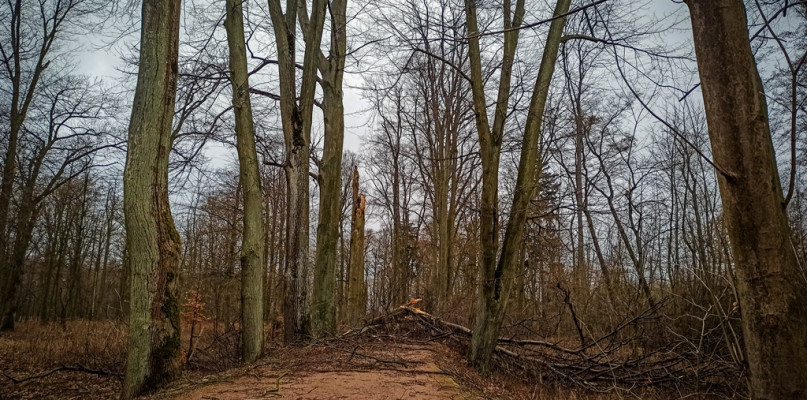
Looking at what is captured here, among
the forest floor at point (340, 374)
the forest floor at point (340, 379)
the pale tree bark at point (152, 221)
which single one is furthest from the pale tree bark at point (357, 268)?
the pale tree bark at point (152, 221)

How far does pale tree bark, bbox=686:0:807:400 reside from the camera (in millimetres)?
1760

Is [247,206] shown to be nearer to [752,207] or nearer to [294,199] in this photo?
[294,199]

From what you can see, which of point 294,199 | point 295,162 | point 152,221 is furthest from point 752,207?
point 295,162

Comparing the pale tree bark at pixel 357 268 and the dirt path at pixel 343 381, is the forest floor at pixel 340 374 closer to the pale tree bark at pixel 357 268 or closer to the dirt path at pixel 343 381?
the dirt path at pixel 343 381

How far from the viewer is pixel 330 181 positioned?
334 inches

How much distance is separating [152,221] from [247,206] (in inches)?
68.2

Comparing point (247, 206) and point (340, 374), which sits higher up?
point (247, 206)

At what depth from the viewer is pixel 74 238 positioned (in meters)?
21.3

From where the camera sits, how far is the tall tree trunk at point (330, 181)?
8.12 meters

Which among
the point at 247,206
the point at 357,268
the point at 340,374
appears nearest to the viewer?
the point at 340,374

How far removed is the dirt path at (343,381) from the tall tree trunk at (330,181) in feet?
7.11

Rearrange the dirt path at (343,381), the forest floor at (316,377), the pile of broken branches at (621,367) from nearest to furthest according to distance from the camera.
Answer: the dirt path at (343,381) → the forest floor at (316,377) → the pile of broken branches at (621,367)

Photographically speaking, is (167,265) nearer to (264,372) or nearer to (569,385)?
(264,372)

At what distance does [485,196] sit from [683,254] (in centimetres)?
972
